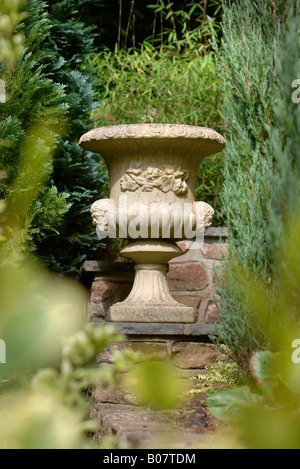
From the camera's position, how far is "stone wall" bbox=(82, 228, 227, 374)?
294 centimetres

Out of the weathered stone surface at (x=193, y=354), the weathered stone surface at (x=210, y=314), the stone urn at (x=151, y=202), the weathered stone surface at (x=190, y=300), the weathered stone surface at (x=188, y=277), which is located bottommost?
the weathered stone surface at (x=193, y=354)

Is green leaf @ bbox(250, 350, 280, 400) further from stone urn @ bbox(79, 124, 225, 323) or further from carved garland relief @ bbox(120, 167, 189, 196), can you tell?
carved garland relief @ bbox(120, 167, 189, 196)

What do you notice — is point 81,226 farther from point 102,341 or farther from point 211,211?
point 102,341

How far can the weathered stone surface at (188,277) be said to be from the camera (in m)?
3.91

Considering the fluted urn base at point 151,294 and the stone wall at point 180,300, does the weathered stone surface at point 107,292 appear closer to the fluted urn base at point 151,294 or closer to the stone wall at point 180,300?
the stone wall at point 180,300

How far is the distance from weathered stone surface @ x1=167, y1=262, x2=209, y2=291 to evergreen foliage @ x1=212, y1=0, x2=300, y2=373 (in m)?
1.22

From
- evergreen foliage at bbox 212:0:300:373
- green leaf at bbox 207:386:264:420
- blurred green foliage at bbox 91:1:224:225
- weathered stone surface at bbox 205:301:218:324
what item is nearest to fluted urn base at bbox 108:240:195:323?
evergreen foliage at bbox 212:0:300:373

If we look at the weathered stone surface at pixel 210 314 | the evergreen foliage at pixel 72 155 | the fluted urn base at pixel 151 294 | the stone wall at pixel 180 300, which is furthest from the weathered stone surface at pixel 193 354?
the evergreen foliage at pixel 72 155

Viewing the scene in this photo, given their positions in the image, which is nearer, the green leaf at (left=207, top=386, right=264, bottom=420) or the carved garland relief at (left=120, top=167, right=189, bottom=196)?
the green leaf at (left=207, top=386, right=264, bottom=420)

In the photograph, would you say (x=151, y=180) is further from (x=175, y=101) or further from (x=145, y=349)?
(x=175, y=101)

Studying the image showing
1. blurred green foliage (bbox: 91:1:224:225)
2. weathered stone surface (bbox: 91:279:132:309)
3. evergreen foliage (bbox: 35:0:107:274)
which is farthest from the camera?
blurred green foliage (bbox: 91:1:224:225)

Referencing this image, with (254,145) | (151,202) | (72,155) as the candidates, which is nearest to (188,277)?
(151,202)

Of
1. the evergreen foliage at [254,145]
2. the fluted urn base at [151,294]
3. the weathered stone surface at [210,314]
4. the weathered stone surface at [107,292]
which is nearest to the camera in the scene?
the evergreen foliage at [254,145]

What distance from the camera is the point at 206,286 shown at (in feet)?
12.8
